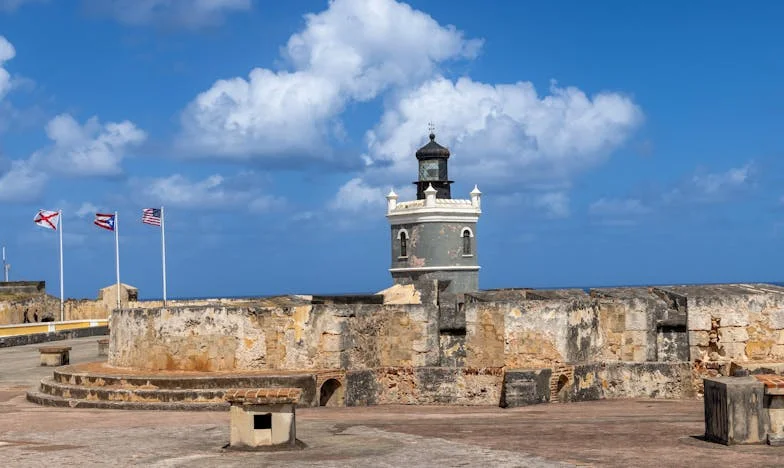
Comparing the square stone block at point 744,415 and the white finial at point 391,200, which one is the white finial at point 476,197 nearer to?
the white finial at point 391,200

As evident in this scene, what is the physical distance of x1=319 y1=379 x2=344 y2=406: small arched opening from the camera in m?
13.2

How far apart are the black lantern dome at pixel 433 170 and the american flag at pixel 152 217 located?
28206mm

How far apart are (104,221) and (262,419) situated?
1083 inches

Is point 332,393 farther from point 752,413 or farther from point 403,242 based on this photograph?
point 403,242

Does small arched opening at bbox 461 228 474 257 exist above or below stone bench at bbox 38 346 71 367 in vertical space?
above

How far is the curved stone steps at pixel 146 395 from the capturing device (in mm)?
12406

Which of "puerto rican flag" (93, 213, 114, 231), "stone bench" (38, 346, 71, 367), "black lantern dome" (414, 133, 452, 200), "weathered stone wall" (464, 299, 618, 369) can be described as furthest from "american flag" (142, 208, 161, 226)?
"black lantern dome" (414, 133, 452, 200)

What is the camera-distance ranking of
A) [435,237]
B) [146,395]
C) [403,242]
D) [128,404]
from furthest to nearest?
[403,242], [435,237], [146,395], [128,404]

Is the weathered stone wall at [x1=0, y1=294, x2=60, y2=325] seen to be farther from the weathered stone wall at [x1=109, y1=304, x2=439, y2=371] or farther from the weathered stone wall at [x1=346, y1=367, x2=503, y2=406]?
the weathered stone wall at [x1=346, y1=367, x2=503, y2=406]

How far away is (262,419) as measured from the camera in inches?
346

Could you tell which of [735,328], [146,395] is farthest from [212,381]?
[735,328]

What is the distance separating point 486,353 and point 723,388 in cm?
507

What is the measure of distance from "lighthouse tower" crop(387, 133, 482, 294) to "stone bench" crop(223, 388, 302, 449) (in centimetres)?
4636

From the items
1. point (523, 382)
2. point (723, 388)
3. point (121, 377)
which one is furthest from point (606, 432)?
point (121, 377)
